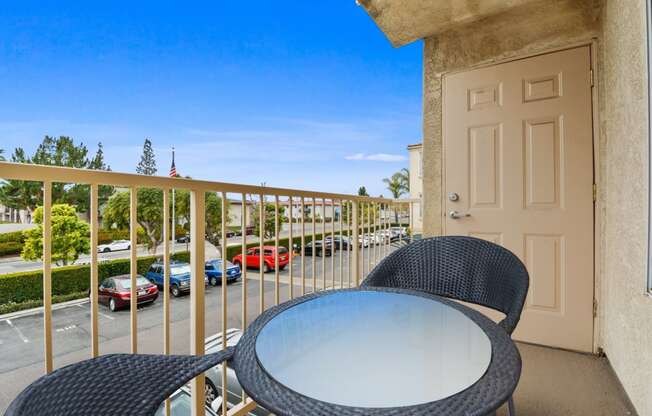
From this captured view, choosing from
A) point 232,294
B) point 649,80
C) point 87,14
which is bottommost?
point 232,294

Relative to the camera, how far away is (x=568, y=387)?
5.87 feet

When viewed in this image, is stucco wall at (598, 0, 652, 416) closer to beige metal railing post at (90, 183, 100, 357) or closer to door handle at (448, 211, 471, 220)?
door handle at (448, 211, 471, 220)

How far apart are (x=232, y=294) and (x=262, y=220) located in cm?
929

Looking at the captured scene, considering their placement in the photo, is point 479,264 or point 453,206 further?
point 453,206

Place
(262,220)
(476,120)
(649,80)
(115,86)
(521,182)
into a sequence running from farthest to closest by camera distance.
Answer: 1. (115,86)
2. (476,120)
3. (521,182)
4. (262,220)
5. (649,80)

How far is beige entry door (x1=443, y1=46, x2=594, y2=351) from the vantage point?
7.18 ft

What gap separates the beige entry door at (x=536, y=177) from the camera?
7.18 ft

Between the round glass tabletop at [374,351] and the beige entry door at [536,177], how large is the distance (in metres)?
1.62

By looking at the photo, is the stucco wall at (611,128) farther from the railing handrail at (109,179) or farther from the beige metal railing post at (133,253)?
the beige metal railing post at (133,253)

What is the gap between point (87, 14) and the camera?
22.2m

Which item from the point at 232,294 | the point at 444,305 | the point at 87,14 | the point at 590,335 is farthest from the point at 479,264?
the point at 87,14

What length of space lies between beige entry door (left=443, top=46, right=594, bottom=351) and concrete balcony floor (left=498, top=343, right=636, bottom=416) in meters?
0.18

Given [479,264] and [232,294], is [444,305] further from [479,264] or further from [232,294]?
[232,294]

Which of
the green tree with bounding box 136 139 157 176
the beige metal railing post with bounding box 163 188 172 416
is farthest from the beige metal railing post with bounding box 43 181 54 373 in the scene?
the green tree with bounding box 136 139 157 176
